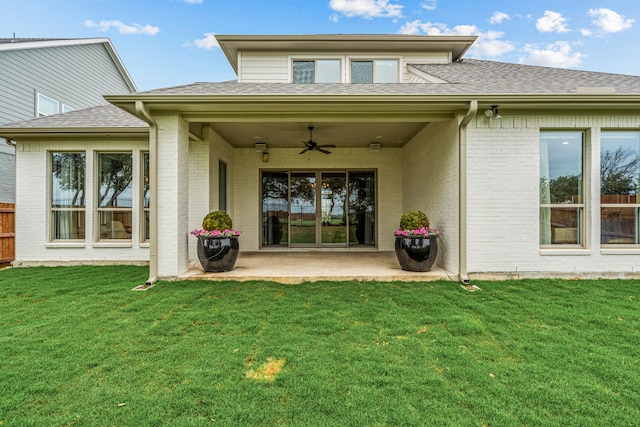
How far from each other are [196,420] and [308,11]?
17264 millimetres

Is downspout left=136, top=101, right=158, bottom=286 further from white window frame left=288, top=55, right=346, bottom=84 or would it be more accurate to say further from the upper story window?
the upper story window

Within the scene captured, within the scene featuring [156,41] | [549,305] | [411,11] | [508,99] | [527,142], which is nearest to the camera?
[549,305]

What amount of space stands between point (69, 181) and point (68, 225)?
0.91 metres

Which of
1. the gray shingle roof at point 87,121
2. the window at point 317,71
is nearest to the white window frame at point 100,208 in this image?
the gray shingle roof at point 87,121

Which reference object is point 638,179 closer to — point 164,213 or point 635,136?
point 635,136

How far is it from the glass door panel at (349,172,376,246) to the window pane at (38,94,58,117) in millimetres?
9536

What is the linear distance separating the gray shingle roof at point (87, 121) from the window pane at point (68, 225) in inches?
68.5

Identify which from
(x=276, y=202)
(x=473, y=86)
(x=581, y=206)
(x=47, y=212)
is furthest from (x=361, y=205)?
(x=47, y=212)

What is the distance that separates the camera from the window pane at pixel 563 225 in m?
5.35

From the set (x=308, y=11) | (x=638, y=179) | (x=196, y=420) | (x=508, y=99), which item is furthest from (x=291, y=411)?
(x=308, y=11)

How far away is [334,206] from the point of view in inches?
360

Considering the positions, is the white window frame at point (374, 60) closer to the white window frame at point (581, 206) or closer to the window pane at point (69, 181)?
the white window frame at point (581, 206)

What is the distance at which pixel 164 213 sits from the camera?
521 centimetres

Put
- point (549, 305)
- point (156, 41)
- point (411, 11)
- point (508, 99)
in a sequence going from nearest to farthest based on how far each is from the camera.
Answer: point (549, 305), point (508, 99), point (411, 11), point (156, 41)
